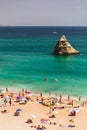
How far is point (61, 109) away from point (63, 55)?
159 ft

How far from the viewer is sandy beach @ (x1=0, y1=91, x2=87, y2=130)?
110 feet

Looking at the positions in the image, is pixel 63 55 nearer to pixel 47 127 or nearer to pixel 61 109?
pixel 61 109

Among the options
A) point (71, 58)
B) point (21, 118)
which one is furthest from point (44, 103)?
point (71, 58)

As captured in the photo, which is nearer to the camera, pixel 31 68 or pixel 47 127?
pixel 47 127

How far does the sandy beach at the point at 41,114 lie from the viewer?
3347cm

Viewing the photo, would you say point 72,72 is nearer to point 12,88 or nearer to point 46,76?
point 46,76

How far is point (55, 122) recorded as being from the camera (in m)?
34.5

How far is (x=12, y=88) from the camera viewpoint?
50656 mm

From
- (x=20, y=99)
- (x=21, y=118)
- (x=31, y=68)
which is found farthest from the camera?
(x=31, y=68)

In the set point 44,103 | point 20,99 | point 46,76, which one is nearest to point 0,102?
point 20,99

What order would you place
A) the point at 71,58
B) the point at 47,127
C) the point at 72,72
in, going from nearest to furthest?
1. the point at 47,127
2. the point at 72,72
3. the point at 71,58

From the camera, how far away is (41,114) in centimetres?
3728

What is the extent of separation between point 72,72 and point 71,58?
781 inches

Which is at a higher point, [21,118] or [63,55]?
[63,55]
